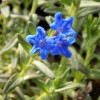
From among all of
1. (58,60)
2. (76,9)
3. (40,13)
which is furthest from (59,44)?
(40,13)

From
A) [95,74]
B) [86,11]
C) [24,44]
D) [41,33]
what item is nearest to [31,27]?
[24,44]

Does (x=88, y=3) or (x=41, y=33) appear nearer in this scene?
(x=41, y=33)

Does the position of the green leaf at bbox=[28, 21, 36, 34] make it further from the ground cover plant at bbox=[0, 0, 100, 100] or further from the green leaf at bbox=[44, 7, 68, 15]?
the green leaf at bbox=[44, 7, 68, 15]

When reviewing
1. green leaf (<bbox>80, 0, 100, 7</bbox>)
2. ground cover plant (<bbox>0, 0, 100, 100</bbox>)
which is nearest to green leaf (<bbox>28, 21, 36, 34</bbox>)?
ground cover plant (<bbox>0, 0, 100, 100</bbox>)

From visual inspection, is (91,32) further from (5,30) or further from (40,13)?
(40,13)

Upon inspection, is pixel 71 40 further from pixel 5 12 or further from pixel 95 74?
pixel 5 12

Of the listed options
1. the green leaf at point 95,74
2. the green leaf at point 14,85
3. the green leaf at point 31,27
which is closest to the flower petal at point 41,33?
the green leaf at point 31,27

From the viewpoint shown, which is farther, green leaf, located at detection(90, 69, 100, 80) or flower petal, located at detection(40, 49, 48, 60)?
green leaf, located at detection(90, 69, 100, 80)

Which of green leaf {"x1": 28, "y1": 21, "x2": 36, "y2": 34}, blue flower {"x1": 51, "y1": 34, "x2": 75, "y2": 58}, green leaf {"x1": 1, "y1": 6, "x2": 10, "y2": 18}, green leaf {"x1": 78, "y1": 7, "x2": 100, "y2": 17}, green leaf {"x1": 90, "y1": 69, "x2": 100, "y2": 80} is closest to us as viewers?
blue flower {"x1": 51, "y1": 34, "x2": 75, "y2": 58}

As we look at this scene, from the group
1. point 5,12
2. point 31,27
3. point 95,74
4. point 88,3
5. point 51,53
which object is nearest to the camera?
point 51,53

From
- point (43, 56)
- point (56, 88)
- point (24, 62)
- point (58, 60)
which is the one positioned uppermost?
point (43, 56)

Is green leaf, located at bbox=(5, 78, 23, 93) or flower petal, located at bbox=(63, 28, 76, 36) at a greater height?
flower petal, located at bbox=(63, 28, 76, 36)
